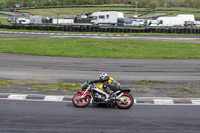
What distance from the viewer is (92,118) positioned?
352 inches

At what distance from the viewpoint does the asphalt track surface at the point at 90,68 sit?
16.2 m

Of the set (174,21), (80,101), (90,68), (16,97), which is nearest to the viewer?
(80,101)

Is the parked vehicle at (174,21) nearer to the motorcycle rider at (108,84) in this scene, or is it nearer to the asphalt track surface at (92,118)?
the motorcycle rider at (108,84)

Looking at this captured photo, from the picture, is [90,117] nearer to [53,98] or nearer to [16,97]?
[53,98]

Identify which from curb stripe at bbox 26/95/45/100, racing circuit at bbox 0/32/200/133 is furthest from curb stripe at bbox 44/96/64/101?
racing circuit at bbox 0/32/200/133

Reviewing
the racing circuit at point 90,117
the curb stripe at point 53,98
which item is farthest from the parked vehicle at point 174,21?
the curb stripe at point 53,98

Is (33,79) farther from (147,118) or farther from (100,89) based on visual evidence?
(147,118)

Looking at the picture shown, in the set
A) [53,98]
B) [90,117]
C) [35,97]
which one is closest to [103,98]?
[90,117]

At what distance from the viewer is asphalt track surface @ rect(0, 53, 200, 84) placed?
16.2 m

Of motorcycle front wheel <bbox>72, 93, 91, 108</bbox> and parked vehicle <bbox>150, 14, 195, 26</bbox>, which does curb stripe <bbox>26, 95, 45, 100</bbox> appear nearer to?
motorcycle front wheel <bbox>72, 93, 91, 108</bbox>

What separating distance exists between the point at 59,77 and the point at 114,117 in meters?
7.54

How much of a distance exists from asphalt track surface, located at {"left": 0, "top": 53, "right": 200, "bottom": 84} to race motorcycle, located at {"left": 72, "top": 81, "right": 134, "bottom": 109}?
4633mm

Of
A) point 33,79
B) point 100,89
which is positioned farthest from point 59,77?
point 100,89

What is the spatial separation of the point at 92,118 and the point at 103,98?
1.27 metres
